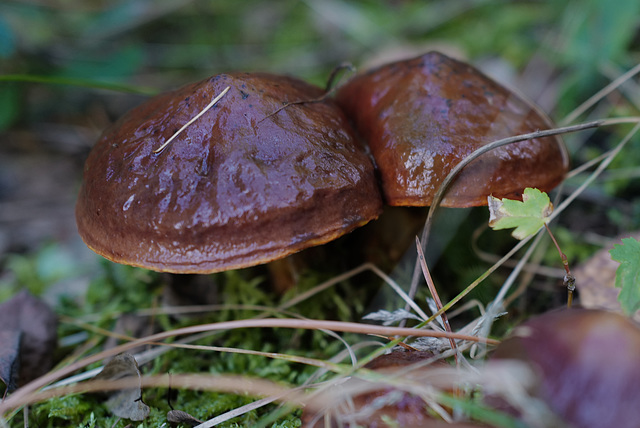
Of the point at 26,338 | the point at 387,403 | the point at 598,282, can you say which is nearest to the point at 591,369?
the point at 387,403

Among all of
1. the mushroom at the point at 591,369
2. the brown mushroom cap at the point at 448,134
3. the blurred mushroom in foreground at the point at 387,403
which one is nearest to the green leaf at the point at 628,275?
the mushroom at the point at 591,369

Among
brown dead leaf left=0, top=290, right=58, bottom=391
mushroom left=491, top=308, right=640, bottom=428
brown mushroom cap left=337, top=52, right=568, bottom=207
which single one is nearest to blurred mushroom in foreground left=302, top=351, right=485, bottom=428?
mushroom left=491, top=308, right=640, bottom=428

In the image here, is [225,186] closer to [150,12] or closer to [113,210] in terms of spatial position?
[113,210]

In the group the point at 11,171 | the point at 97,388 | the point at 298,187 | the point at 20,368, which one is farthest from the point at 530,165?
the point at 11,171

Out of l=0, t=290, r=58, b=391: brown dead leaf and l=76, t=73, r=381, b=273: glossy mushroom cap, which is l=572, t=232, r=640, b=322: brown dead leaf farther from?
l=0, t=290, r=58, b=391: brown dead leaf

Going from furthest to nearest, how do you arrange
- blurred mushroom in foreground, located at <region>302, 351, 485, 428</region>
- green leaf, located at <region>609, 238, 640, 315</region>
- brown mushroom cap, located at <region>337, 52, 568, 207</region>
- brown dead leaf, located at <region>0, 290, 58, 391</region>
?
brown dead leaf, located at <region>0, 290, 58, 391</region> < brown mushroom cap, located at <region>337, 52, 568, 207</region> < green leaf, located at <region>609, 238, 640, 315</region> < blurred mushroom in foreground, located at <region>302, 351, 485, 428</region>

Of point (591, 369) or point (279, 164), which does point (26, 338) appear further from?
point (591, 369)

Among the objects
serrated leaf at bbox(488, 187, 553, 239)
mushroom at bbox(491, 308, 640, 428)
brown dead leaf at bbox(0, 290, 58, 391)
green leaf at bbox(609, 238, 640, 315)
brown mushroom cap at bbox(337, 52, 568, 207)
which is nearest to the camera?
mushroom at bbox(491, 308, 640, 428)
